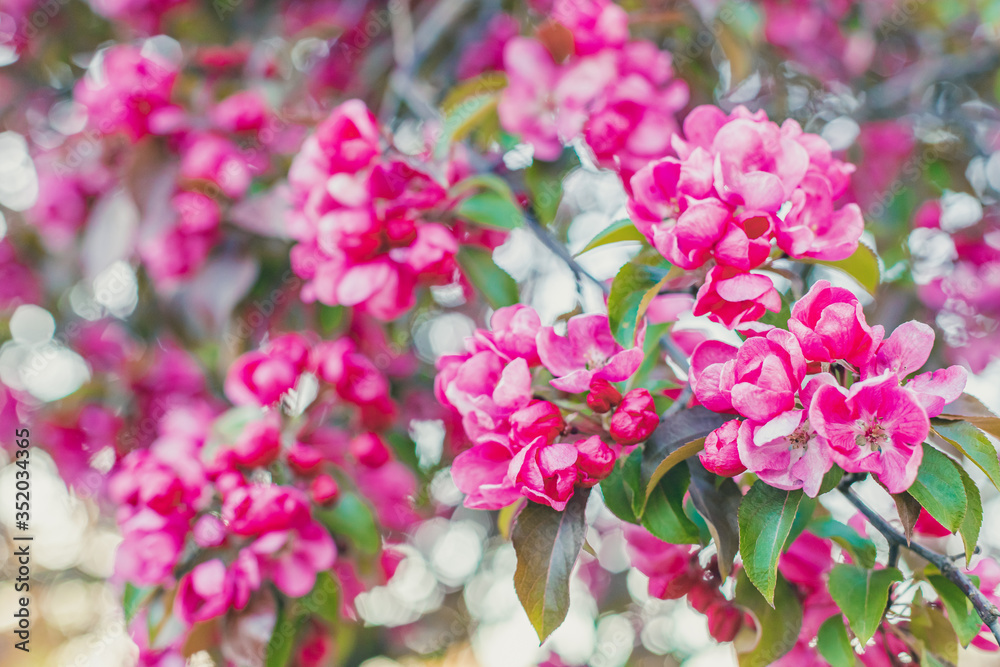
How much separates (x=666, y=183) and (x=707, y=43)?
123cm

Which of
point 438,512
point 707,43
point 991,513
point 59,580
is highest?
point 707,43

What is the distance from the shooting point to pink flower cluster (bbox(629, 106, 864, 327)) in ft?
2.51

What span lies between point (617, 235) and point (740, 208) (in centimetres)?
19

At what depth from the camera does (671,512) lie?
0.82 metres

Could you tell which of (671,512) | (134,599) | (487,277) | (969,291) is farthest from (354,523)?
(969,291)

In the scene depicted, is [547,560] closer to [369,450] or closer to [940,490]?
[940,490]

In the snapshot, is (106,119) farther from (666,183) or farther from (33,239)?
(666,183)

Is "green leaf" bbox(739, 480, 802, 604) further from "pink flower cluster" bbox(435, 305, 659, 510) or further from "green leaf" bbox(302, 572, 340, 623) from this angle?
"green leaf" bbox(302, 572, 340, 623)

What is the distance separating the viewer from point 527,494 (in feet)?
2.47

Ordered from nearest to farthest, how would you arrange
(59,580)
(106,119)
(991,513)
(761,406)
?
(761,406) → (106,119) → (991,513) → (59,580)

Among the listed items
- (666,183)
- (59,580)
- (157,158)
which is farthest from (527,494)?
(59,580)

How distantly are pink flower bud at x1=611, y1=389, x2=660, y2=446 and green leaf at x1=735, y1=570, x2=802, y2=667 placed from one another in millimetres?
Answer: 237

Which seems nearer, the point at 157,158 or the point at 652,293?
the point at 652,293

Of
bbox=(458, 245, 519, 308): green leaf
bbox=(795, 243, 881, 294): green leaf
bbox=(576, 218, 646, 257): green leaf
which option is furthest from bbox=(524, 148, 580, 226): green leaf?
bbox=(795, 243, 881, 294): green leaf
